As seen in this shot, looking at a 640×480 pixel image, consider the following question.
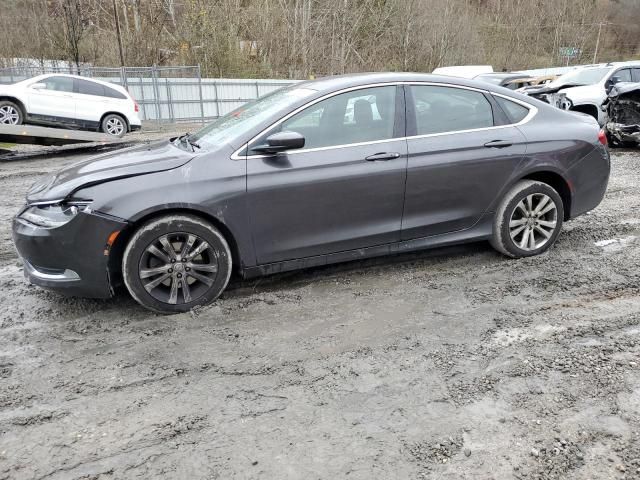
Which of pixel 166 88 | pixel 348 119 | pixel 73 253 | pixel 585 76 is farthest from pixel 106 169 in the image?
pixel 166 88

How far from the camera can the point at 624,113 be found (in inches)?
415

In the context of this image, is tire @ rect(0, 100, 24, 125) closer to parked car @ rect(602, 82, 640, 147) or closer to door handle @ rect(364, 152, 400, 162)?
door handle @ rect(364, 152, 400, 162)

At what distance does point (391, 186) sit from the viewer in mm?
4246

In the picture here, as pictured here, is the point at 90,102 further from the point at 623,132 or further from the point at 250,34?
the point at 250,34

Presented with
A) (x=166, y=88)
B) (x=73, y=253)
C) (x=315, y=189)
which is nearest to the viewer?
(x=73, y=253)

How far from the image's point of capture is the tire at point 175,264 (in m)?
3.74

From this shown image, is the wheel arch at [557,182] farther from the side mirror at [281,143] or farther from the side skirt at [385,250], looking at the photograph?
the side mirror at [281,143]

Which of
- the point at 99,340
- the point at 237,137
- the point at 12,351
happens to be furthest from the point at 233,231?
the point at 12,351

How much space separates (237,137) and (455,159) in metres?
1.79

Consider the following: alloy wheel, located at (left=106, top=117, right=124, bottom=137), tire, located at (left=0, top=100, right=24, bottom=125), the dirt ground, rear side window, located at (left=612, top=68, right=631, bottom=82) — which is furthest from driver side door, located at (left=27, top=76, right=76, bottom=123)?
rear side window, located at (left=612, top=68, right=631, bottom=82)

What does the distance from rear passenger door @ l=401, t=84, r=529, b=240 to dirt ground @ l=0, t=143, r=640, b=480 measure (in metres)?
0.54

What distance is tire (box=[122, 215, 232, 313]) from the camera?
12.3 ft

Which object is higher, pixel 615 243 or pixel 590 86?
pixel 590 86

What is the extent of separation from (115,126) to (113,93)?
89 centimetres
